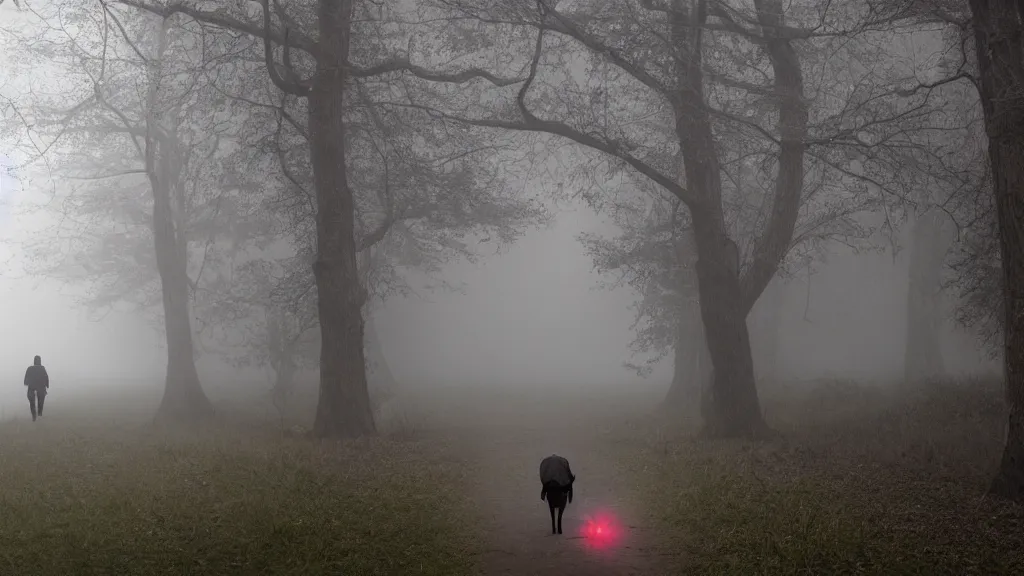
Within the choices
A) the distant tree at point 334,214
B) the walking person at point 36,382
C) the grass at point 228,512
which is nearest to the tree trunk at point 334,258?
the distant tree at point 334,214

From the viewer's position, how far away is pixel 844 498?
10.6 m

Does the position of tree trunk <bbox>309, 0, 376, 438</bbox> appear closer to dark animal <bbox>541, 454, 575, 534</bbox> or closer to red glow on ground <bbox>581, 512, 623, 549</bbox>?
red glow on ground <bbox>581, 512, 623, 549</bbox>

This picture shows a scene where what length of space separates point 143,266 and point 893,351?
55.1 meters

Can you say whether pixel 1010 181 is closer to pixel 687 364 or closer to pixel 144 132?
pixel 687 364

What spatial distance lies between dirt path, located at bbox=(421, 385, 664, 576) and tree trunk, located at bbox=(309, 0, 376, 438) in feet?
10.3

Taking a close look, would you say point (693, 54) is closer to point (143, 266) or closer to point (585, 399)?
point (585, 399)

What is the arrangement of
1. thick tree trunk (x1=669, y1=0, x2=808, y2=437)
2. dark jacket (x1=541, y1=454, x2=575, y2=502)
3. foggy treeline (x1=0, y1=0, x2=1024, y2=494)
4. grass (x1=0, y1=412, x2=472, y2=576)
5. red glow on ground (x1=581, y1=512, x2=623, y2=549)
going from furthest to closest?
thick tree trunk (x1=669, y1=0, x2=808, y2=437) → foggy treeline (x1=0, y1=0, x2=1024, y2=494) → red glow on ground (x1=581, y1=512, x2=623, y2=549) → dark jacket (x1=541, y1=454, x2=575, y2=502) → grass (x1=0, y1=412, x2=472, y2=576)

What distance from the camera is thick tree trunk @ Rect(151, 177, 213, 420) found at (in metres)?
23.7

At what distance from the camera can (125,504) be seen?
9.71 m

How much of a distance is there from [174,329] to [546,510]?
→ 18160 mm

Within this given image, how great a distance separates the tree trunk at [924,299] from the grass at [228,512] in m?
27.5

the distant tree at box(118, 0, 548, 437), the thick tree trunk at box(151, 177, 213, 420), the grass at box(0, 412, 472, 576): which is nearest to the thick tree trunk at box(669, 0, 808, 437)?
the distant tree at box(118, 0, 548, 437)

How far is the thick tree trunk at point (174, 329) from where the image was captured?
23.7 meters

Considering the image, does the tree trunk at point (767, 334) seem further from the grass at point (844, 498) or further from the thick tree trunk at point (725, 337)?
the thick tree trunk at point (725, 337)
